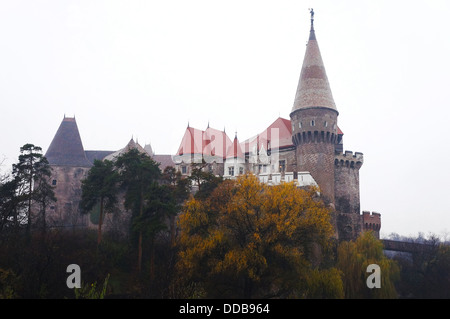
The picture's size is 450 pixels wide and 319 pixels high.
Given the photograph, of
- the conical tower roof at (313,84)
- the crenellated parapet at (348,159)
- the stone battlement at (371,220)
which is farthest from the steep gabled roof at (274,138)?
the stone battlement at (371,220)

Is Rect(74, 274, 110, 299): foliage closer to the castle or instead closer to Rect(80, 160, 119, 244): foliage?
Rect(80, 160, 119, 244): foliage

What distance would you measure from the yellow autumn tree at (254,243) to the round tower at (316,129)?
1195cm

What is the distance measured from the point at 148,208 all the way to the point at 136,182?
470 cm

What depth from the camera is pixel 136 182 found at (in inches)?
1385

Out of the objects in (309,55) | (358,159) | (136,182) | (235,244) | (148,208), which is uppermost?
(309,55)

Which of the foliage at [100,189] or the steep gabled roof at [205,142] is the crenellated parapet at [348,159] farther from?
the foliage at [100,189]

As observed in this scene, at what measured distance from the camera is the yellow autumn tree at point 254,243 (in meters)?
26.3

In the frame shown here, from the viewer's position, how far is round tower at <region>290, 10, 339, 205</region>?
136 ft

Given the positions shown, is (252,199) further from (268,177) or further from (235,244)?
(268,177)

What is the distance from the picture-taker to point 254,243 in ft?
87.2

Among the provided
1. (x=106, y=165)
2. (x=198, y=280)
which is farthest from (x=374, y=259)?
(x=106, y=165)

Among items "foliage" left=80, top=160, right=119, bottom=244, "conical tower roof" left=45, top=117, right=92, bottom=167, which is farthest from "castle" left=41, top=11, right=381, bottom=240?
"conical tower roof" left=45, top=117, right=92, bottom=167

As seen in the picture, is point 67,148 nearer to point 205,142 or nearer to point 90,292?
point 205,142

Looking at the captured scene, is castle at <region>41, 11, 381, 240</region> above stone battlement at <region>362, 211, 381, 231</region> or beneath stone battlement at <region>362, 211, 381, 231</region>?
above
